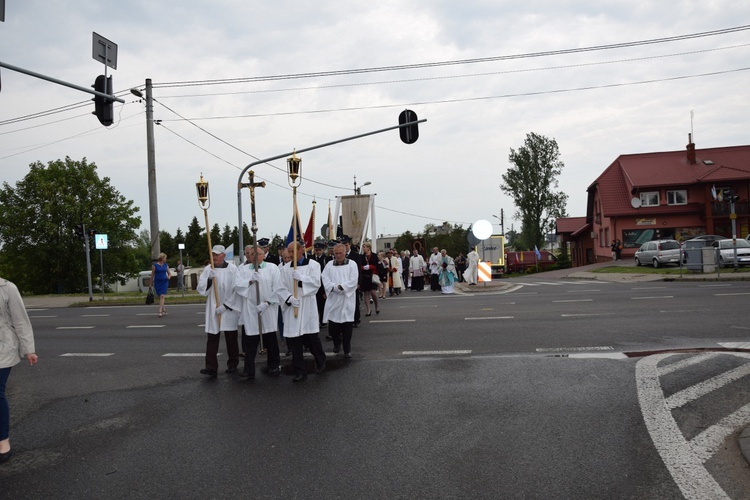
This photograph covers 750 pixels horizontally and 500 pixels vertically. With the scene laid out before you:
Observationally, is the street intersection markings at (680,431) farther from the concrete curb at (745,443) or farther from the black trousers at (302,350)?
the black trousers at (302,350)

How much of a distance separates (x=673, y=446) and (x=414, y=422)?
84.6 inches

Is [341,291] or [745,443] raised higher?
[341,291]

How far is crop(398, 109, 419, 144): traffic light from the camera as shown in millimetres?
20469

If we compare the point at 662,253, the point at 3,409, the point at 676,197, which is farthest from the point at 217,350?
the point at 676,197

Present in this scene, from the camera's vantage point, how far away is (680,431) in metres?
5.55

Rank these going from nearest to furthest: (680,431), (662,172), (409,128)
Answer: (680,431) < (409,128) < (662,172)

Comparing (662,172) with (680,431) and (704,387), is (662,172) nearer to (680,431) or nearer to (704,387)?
(704,387)

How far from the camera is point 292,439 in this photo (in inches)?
226

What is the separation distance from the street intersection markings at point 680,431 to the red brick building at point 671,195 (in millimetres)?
42483

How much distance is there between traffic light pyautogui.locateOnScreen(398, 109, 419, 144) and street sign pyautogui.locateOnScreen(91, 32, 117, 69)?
8.31m

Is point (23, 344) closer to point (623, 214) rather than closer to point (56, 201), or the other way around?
point (623, 214)

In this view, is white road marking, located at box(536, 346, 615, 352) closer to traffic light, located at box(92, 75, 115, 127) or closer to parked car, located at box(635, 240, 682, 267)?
traffic light, located at box(92, 75, 115, 127)

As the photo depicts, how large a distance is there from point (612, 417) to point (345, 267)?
4.80 metres

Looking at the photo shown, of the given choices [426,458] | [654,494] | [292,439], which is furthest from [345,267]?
[654,494]
